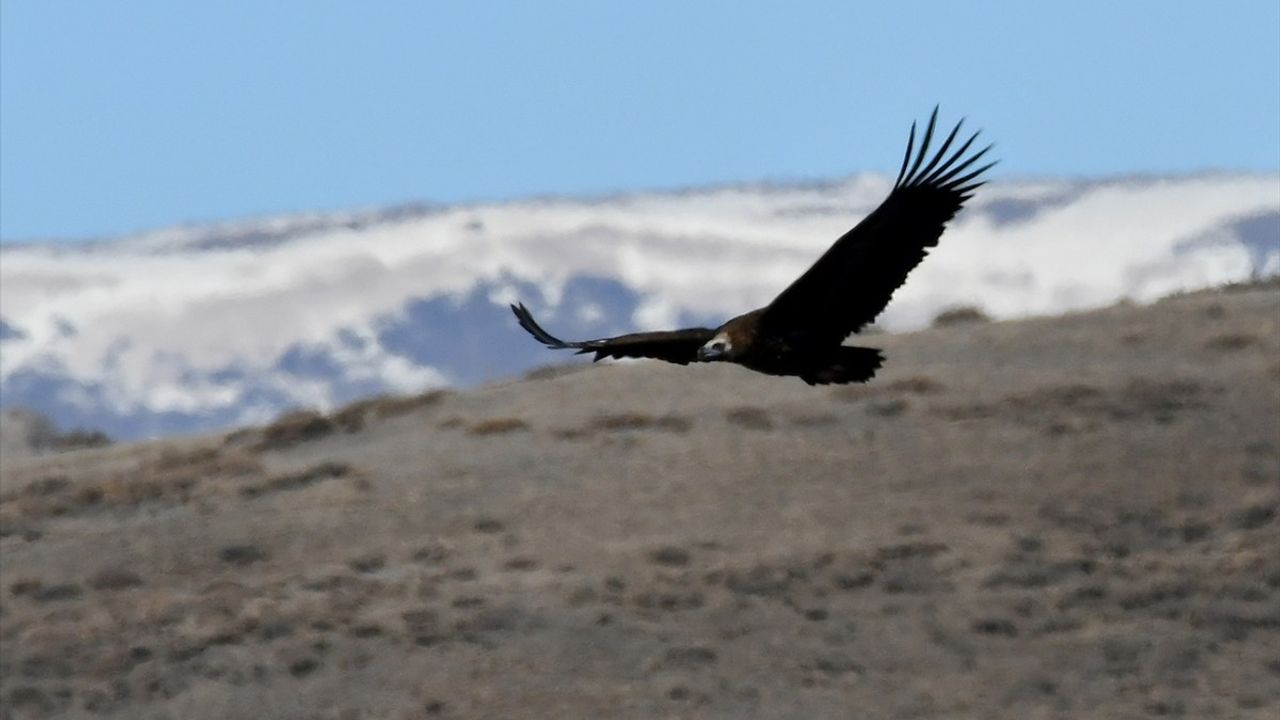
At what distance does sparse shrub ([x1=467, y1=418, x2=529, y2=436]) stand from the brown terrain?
51mm

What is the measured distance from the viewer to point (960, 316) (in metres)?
41.0

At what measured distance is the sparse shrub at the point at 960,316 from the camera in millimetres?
40812

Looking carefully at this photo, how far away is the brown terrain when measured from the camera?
87.2 feet

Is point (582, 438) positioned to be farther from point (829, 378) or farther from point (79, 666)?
point (829, 378)

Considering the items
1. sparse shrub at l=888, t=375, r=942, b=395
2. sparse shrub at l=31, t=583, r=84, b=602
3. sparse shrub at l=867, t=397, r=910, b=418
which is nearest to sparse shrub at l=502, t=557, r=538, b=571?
sparse shrub at l=31, t=583, r=84, b=602

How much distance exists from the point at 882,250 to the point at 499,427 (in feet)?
69.9

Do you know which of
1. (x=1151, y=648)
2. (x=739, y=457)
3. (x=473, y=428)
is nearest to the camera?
(x=1151, y=648)

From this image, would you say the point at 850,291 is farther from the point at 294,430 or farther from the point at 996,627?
the point at 294,430

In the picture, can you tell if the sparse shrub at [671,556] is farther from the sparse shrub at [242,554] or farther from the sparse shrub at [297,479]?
the sparse shrub at [297,479]

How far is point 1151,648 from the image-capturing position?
87.8 ft

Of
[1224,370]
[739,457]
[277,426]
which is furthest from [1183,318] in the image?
[277,426]

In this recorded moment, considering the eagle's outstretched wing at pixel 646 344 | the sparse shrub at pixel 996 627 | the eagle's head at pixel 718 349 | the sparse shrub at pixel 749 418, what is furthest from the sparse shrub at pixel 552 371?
the eagle's head at pixel 718 349

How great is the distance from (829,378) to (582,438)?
19.7 meters

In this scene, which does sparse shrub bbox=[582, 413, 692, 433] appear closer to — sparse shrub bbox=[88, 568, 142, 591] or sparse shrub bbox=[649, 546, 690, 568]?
sparse shrub bbox=[649, 546, 690, 568]
